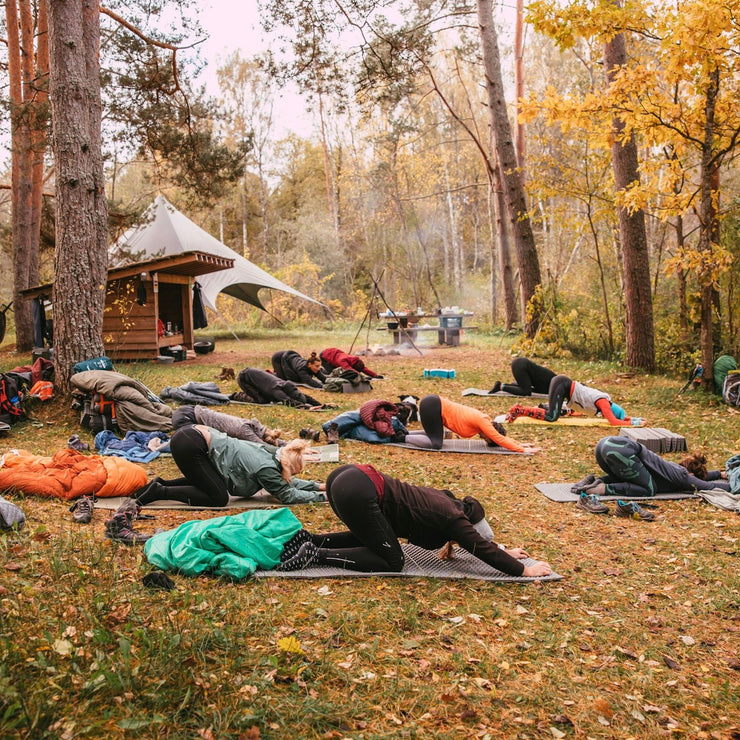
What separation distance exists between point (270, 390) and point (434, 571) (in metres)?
5.71

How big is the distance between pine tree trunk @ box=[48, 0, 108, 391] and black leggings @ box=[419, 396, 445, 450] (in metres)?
4.06

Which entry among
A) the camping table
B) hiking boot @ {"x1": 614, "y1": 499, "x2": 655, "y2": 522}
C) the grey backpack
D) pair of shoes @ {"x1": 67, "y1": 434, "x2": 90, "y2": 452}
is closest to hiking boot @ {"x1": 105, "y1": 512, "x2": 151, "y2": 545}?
the grey backpack

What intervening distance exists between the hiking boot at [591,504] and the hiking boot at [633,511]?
10 centimetres

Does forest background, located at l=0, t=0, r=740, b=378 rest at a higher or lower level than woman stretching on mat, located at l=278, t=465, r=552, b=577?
higher

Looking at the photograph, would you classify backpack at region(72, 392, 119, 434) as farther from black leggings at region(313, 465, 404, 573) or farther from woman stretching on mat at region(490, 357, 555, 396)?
woman stretching on mat at region(490, 357, 555, 396)

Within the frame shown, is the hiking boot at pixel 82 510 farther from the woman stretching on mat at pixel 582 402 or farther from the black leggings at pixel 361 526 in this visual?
the woman stretching on mat at pixel 582 402

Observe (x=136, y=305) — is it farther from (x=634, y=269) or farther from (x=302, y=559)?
(x=302, y=559)

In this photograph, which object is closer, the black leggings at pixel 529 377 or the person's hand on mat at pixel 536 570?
the person's hand on mat at pixel 536 570

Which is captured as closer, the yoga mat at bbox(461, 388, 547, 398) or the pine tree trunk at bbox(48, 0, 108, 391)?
the pine tree trunk at bbox(48, 0, 108, 391)

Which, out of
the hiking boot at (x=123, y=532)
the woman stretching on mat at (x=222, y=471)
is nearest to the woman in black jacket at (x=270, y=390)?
the woman stretching on mat at (x=222, y=471)

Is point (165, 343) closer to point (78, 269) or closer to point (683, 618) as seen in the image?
point (78, 269)

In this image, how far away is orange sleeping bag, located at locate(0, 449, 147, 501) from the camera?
5055 millimetres

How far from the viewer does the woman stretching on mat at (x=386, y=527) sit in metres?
3.84

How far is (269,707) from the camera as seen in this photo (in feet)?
8.18
